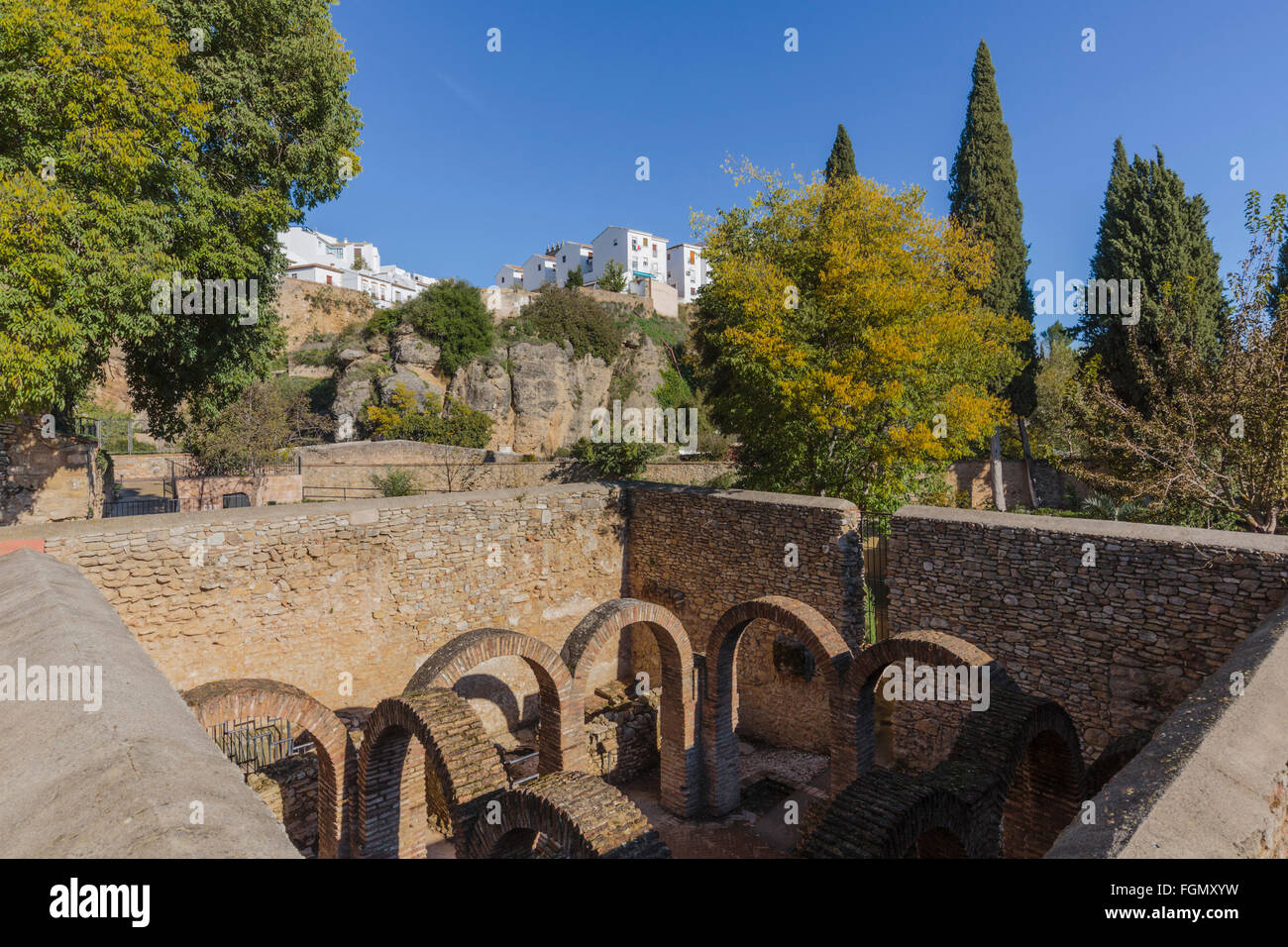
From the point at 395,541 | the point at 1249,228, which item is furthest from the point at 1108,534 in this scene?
the point at 395,541

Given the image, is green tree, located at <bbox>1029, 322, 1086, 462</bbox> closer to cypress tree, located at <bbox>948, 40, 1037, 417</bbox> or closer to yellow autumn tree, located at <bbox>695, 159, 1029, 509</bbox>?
cypress tree, located at <bbox>948, 40, 1037, 417</bbox>

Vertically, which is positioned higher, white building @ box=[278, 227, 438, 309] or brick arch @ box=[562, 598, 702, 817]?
white building @ box=[278, 227, 438, 309]

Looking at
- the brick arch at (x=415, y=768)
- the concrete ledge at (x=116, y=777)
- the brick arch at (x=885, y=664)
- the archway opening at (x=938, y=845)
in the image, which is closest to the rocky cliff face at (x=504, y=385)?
the brick arch at (x=415, y=768)

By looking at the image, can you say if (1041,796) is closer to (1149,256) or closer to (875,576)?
(875,576)

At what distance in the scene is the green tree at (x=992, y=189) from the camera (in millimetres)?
24438

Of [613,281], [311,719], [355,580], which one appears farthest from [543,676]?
[613,281]

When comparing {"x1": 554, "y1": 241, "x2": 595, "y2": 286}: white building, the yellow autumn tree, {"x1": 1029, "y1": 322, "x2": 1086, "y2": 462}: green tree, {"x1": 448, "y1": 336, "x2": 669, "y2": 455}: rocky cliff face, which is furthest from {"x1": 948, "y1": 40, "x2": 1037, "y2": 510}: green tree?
{"x1": 554, "y1": 241, "x2": 595, "y2": 286}: white building

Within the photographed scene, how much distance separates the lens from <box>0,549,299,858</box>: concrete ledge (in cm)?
217

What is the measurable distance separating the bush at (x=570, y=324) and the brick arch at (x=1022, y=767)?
38091 mm

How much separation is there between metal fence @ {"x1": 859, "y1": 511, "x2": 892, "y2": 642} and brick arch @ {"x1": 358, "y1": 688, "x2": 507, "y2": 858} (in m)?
7.76

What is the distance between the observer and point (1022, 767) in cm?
697
